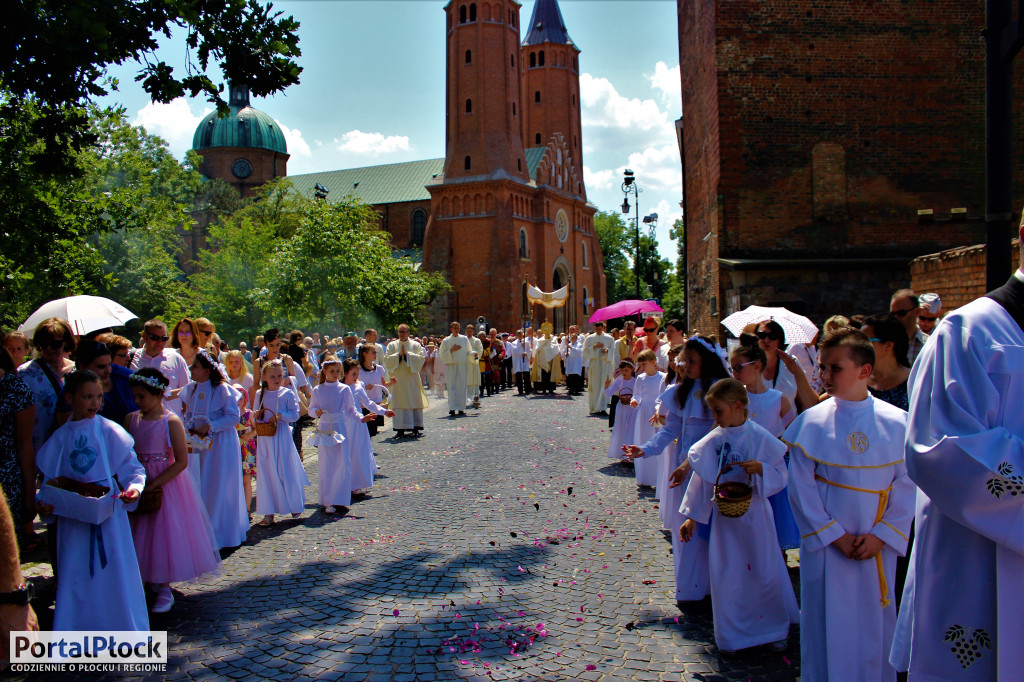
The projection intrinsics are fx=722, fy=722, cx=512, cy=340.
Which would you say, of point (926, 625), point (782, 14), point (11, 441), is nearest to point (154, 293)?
point (782, 14)

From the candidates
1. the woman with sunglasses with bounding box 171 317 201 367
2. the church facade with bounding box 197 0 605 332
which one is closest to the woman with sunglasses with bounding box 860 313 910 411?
the woman with sunglasses with bounding box 171 317 201 367

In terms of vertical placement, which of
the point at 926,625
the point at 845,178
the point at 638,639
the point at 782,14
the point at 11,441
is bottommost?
the point at 638,639

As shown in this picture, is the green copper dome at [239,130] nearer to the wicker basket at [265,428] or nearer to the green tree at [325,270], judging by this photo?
the green tree at [325,270]

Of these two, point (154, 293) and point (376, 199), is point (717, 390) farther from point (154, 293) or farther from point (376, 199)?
point (376, 199)

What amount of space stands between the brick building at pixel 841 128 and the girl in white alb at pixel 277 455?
12566mm

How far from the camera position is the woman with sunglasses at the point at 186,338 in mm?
7887

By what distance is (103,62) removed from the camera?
6.89m

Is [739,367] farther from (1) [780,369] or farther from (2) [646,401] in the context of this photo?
(2) [646,401]

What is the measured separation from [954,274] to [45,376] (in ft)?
44.2

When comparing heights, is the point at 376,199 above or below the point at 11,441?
above

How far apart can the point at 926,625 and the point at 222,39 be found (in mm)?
7690

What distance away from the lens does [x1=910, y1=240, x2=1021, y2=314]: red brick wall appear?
38.4 feet

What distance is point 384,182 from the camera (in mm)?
70000

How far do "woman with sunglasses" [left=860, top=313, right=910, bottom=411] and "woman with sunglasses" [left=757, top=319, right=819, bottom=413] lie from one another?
3.58ft
